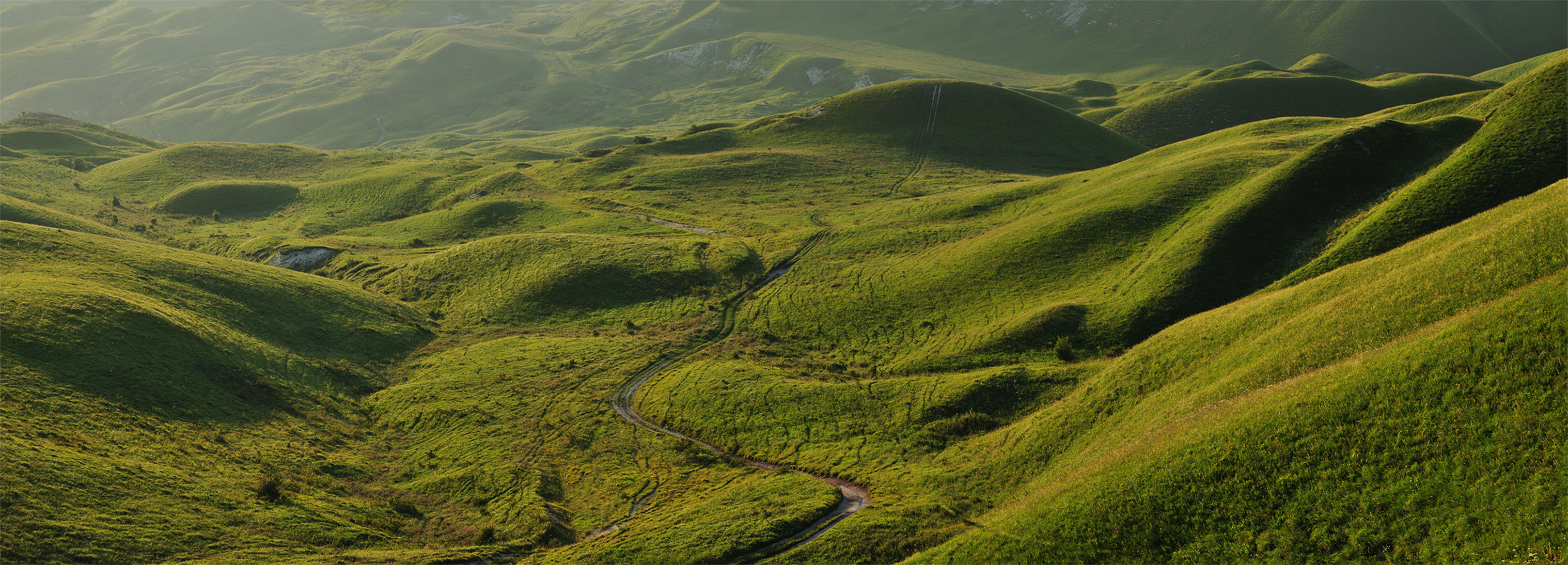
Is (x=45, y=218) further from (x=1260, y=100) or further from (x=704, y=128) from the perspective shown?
(x=1260, y=100)

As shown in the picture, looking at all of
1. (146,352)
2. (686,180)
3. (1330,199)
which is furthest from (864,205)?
(146,352)

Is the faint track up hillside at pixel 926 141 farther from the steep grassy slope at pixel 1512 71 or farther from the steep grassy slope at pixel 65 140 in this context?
the steep grassy slope at pixel 65 140

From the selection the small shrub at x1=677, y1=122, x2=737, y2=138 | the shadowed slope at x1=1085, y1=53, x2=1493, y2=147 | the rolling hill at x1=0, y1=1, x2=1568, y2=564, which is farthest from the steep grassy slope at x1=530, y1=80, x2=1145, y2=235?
the shadowed slope at x1=1085, y1=53, x2=1493, y2=147

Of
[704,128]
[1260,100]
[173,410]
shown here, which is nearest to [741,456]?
[173,410]

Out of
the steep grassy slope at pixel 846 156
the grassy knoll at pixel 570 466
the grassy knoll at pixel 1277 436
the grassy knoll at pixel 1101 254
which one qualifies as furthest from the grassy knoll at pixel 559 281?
the grassy knoll at pixel 1277 436

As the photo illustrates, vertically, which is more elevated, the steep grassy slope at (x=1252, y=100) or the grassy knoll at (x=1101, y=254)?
the steep grassy slope at (x=1252, y=100)
